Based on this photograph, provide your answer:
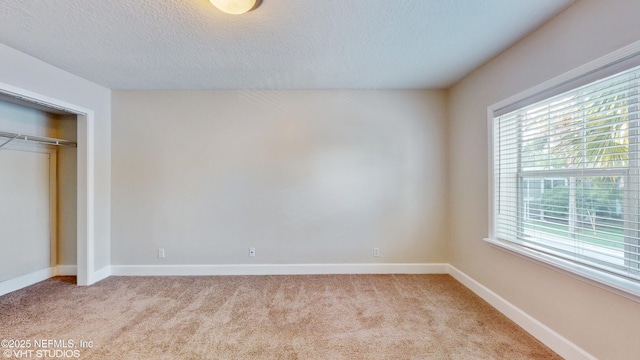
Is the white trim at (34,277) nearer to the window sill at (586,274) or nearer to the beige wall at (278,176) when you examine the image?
the beige wall at (278,176)

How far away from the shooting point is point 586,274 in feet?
5.47

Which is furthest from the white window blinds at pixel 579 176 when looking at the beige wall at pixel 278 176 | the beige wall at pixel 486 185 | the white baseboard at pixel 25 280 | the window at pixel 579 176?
the white baseboard at pixel 25 280

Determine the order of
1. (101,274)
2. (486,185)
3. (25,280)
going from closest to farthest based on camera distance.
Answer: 1. (486,185)
2. (25,280)
3. (101,274)

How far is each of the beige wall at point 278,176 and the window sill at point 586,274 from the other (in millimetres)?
1387

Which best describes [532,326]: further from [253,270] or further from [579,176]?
[253,270]

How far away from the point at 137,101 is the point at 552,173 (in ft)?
15.3

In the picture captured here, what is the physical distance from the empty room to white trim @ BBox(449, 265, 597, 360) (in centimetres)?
2

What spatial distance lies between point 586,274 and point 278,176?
3.02m

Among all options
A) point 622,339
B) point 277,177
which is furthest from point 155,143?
point 622,339

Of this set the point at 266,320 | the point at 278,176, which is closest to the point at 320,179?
the point at 278,176

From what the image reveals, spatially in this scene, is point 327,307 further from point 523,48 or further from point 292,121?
point 523,48

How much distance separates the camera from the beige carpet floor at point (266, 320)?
195 centimetres

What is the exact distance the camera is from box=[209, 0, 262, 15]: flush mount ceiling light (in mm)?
1644

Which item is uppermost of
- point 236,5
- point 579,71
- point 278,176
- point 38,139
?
point 236,5
